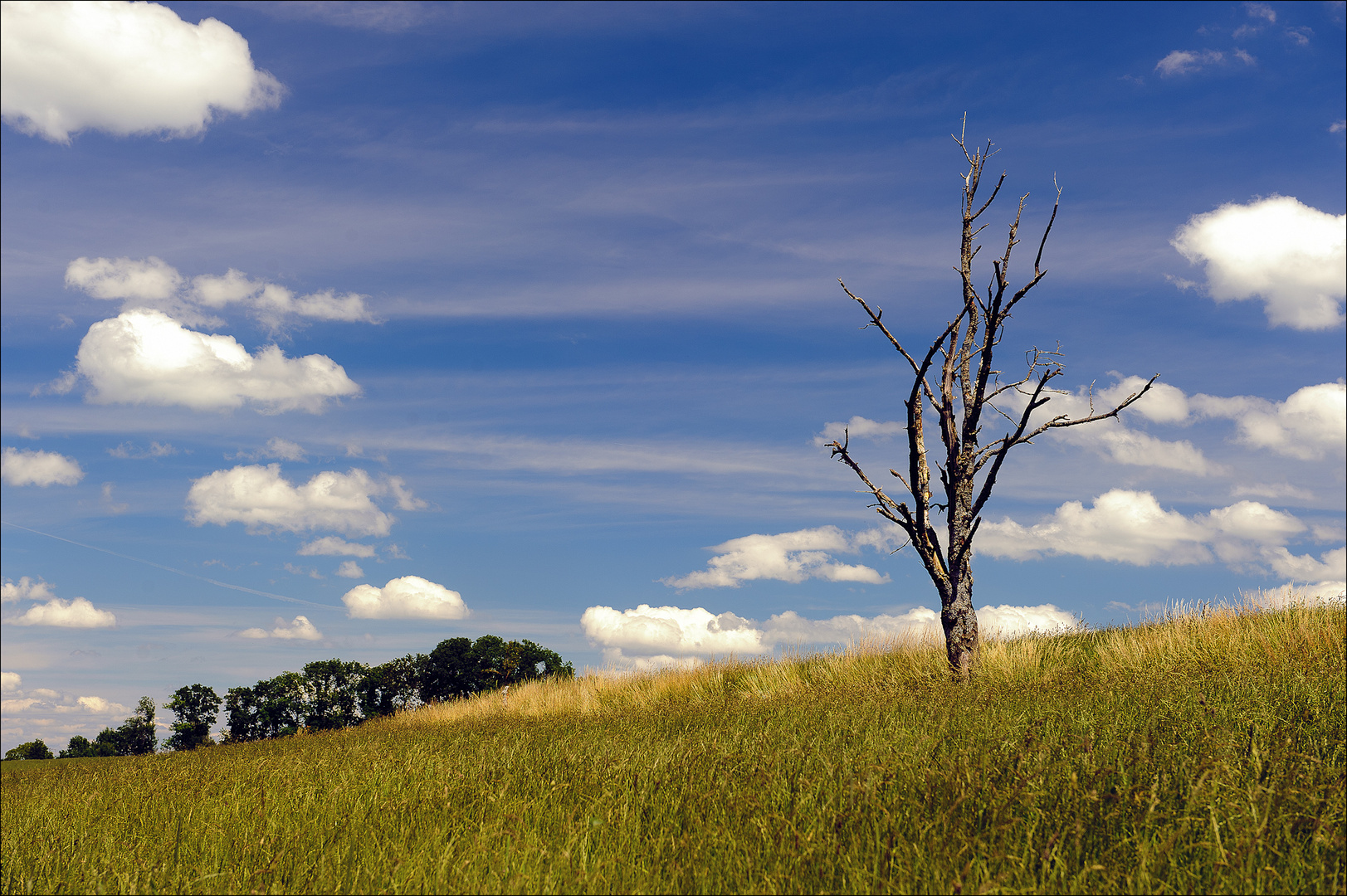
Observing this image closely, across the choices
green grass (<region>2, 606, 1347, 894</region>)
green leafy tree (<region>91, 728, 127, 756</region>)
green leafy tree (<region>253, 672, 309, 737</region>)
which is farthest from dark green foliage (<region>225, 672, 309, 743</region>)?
green grass (<region>2, 606, 1347, 894</region>)

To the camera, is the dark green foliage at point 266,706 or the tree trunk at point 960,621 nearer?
→ the tree trunk at point 960,621

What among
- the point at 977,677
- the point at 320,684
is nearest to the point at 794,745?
the point at 977,677

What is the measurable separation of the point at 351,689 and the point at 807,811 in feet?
97.7

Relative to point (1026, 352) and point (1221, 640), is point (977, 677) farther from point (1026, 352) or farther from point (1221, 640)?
point (1026, 352)

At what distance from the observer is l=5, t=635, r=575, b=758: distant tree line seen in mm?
30016

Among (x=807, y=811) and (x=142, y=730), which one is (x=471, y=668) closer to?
(x=142, y=730)

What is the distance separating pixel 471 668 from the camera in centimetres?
3014

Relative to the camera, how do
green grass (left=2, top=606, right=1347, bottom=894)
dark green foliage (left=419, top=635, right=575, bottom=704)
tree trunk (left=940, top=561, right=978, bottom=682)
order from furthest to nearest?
dark green foliage (left=419, top=635, right=575, bottom=704)
tree trunk (left=940, top=561, right=978, bottom=682)
green grass (left=2, top=606, right=1347, bottom=894)

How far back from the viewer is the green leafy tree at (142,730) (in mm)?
33875

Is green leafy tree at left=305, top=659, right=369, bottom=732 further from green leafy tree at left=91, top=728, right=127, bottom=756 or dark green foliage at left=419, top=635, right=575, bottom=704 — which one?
green leafy tree at left=91, top=728, right=127, bottom=756

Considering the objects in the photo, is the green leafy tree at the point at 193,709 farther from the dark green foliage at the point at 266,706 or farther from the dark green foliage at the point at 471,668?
the dark green foliage at the point at 471,668

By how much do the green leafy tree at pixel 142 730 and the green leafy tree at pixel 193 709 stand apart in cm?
274

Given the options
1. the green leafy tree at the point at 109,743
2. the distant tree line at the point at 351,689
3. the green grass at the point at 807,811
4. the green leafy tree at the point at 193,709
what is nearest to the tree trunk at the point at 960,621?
the green grass at the point at 807,811

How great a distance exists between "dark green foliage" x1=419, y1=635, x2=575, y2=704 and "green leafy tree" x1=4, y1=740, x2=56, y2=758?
18538mm
